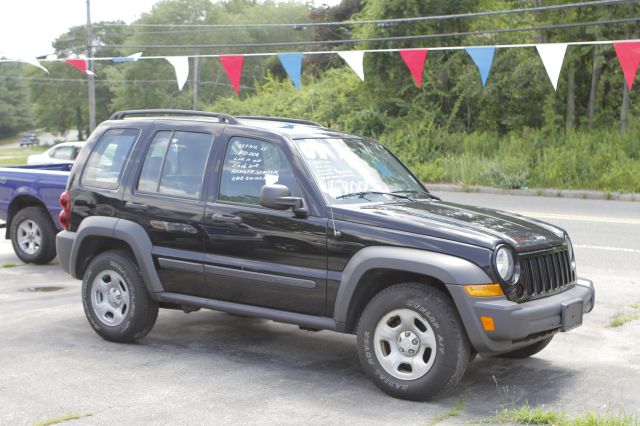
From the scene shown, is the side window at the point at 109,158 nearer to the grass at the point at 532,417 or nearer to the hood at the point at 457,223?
the hood at the point at 457,223

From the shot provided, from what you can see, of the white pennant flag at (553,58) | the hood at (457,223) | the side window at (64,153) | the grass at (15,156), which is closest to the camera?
the hood at (457,223)

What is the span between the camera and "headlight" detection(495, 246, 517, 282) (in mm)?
5500

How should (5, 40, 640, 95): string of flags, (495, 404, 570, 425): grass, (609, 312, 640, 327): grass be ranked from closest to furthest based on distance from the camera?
(495, 404, 570, 425): grass < (609, 312, 640, 327): grass < (5, 40, 640, 95): string of flags

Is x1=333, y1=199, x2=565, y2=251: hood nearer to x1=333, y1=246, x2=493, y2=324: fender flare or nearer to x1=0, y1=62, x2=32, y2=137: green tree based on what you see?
x1=333, y1=246, x2=493, y2=324: fender flare

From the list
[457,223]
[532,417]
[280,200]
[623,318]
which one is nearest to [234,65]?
[623,318]

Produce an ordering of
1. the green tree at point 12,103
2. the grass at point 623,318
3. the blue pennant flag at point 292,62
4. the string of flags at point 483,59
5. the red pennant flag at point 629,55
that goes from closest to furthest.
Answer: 1. the grass at point 623,318
2. the string of flags at point 483,59
3. the red pennant flag at point 629,55
4. the blue pennant flag at point 292,62
5. the green tree at point 12,103

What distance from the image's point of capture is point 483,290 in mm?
5418

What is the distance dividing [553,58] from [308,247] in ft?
35.7

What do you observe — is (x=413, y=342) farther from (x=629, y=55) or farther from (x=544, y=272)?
(x=629, y=55)

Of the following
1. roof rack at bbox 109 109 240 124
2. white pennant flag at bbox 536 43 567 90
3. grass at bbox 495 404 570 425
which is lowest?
grass at bbox 495 404 570 425

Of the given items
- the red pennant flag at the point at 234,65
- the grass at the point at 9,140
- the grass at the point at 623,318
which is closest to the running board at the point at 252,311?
the grass at the point at 623,318

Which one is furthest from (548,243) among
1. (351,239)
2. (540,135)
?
(540,135)

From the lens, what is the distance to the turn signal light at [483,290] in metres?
5.40

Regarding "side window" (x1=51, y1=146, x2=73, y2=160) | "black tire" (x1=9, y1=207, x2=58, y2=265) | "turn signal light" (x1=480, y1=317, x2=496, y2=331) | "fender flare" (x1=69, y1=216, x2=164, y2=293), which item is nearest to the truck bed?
"black tire" (x1=9, y1=207, x2=58, y2=265)
